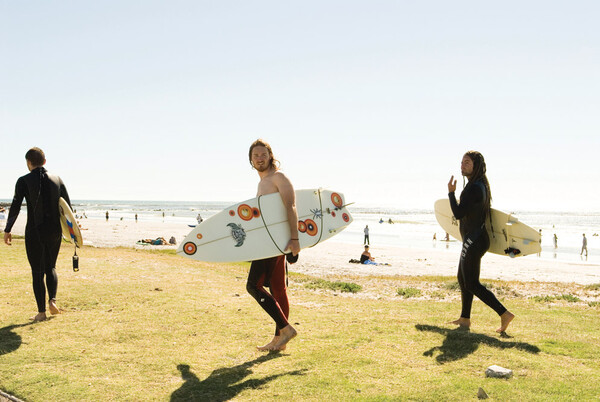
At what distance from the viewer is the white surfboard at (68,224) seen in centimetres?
717

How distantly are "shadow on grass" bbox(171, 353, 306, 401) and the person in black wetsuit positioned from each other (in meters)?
2.83

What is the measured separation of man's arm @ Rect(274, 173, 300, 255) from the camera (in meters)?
5.26

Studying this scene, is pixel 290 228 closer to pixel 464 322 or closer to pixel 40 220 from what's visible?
pixel 464 322

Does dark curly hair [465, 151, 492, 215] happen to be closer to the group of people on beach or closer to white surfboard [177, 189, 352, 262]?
the group of people on beach

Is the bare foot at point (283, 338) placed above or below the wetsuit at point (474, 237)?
below

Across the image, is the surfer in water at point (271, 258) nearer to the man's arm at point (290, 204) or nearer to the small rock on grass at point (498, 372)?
the man's arm at point (290, 204)

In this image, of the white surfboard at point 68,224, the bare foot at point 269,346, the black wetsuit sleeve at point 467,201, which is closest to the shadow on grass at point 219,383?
the bare foot at point 269,346

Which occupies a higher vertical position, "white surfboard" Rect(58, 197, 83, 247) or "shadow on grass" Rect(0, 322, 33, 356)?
"white surfboard" Rect(58, 197, 83, 247)

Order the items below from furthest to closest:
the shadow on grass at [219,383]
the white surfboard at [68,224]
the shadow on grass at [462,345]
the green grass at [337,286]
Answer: the green grass at [337,286]
the white surfboard at [68,224]
the shadow on grass at [462,345]
the shadow on grass at [219,383]

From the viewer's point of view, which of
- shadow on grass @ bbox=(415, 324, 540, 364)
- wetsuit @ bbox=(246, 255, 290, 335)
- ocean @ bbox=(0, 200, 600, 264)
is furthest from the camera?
ocean @ bbox=(0, 200, 600, 264)

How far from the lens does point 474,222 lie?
20.5 feet

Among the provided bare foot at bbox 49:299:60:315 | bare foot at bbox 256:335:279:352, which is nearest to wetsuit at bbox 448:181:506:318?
bare foot at bbox 256:335:279:352

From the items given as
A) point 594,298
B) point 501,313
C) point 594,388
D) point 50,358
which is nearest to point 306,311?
point 501,313

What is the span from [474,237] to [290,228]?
2.60m
